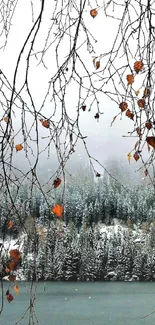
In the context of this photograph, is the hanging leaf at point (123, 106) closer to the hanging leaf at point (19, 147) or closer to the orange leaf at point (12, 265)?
the hanging leaf at point (19, 147)

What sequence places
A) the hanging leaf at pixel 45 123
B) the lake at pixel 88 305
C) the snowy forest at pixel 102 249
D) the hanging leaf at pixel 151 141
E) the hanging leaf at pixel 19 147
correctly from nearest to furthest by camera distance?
the hanging leaf at pixel 151 141 < the hanging leaf at pixel 45 123 < the hanging leaf at pixel 19 147 < the lake at pixel 88 305 < the snowy forest at pixel 102 249

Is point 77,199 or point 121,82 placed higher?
point 77,199

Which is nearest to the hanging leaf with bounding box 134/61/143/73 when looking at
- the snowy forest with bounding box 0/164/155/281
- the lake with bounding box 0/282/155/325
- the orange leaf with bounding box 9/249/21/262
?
the orange leaf with bounding box 9/249/21/262

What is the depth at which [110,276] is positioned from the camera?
5738 cm

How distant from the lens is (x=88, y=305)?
113ft

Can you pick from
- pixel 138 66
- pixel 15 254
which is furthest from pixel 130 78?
pixel 15 254

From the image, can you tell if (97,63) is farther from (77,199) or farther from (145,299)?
(77,199)

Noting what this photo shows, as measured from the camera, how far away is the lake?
27.0 metres

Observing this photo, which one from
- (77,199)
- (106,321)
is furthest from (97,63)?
(77,199)

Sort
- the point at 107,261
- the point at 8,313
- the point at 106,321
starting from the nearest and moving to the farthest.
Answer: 1. the point at 106,321
2. the point at 8,313
3. the point at 107,261

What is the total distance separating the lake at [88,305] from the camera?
27.0m

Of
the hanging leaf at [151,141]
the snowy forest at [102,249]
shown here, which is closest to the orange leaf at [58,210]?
Result: the hanging leaf at [151,141]

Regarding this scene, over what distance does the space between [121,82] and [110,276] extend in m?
57.9

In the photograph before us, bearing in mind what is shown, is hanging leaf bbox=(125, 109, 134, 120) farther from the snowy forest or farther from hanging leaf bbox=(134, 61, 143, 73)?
the snowy forest
